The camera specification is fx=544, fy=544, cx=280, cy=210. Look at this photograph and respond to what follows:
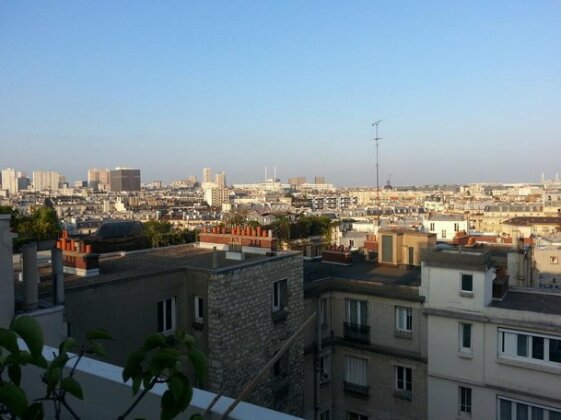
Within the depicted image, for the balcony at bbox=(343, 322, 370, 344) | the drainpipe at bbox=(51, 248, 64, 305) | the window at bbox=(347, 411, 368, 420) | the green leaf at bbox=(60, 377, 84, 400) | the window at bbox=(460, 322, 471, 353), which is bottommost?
the window at bbox=(347, 411, 368, 420)

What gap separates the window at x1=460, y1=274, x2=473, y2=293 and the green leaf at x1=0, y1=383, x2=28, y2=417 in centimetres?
1147

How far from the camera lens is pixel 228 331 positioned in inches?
409

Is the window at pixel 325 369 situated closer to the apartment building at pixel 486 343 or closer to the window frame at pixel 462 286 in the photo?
the apartment building at pixel 486 343

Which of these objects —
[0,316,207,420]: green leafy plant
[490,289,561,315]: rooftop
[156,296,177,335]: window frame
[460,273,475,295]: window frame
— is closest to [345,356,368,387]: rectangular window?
[460,273,475,295]: window frame

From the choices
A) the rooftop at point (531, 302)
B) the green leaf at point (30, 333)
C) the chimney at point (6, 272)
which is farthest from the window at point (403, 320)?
the green leaf at point (30, 333)

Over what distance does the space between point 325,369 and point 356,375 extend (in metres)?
0.80

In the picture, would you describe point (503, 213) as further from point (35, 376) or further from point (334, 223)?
point (35, 376)

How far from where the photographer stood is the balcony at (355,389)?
1359 cm

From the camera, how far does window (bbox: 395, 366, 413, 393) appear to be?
1313 cm

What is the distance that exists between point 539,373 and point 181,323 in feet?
23.8

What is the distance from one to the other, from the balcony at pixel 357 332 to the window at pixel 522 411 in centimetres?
337

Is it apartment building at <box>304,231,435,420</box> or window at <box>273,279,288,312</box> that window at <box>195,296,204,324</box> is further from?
apartment building at <box>304,231,435,420</box>

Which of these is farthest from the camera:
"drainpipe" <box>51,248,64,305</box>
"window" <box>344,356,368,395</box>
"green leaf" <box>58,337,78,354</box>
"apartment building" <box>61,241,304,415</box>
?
"window" <box>344,356,368,395</box>

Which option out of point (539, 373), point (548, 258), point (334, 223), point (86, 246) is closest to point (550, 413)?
point (539, 373)
